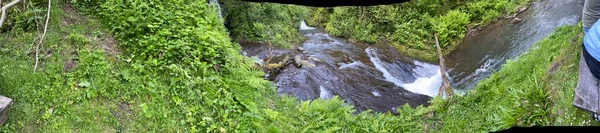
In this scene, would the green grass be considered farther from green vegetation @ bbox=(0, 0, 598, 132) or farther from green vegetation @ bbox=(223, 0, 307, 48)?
green vegetation @ bbox=(223, 0, 307, 48)

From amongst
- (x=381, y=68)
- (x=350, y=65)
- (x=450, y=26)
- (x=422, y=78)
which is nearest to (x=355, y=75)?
(x=350, y=65)

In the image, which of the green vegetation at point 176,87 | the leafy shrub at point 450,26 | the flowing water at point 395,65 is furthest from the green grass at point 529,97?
the leafy shrub at point 450,26

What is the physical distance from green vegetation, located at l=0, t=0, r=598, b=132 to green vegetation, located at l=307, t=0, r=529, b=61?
8.08 meters

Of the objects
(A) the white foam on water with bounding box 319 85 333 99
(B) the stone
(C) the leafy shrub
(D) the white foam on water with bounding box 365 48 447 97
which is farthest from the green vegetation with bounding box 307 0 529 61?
(B) the stone

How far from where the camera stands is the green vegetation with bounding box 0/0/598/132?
544cm

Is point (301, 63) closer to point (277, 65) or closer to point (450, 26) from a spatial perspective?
point (277, 65)

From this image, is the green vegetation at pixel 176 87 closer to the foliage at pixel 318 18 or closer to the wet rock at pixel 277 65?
the wet rock at pixel 277 65

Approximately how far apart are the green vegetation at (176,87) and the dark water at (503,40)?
4569 millimetres

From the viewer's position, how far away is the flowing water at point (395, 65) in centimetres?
1098

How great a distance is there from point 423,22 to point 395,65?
3.78m

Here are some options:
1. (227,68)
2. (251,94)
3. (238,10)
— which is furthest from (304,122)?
(238,10)

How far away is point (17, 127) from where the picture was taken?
16.8 ft

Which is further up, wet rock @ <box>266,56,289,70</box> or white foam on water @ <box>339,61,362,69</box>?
wet rock @ <box>266,56,289,70</box>

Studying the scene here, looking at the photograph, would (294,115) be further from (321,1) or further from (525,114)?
(321,1)
